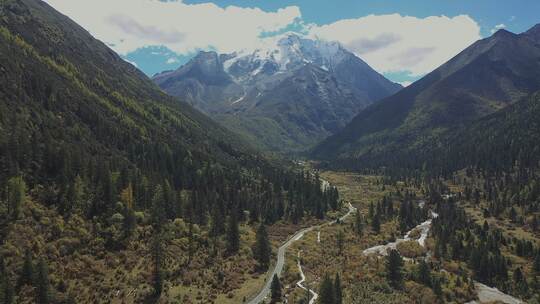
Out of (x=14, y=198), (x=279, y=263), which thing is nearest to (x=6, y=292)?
(x=14, y=198)

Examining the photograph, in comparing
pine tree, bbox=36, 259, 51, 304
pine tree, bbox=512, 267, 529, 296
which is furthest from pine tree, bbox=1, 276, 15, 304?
pine tree, bbox=512, 267, 529, 296

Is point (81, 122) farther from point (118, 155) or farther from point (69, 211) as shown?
point (69, 211)

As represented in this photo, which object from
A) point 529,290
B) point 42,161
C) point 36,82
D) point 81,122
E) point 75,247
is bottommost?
point 529,290

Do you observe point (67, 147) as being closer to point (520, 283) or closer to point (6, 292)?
point (6, 292)

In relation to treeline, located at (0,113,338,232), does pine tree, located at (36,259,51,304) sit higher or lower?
lower

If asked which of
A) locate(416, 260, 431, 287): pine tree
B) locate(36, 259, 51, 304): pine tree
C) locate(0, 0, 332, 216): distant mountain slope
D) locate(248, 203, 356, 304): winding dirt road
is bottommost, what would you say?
locate(248, 203, 356, 304): winding dirt road

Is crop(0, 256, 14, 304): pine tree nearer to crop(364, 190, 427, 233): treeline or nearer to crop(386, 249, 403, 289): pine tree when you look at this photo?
crop(386, 249, 403, 289): pine tree

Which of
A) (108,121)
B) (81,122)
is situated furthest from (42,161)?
(108,121)

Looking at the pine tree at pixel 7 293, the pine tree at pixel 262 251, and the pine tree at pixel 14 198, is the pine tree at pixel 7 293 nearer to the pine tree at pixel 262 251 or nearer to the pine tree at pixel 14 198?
the pine tree at pixel 14 198

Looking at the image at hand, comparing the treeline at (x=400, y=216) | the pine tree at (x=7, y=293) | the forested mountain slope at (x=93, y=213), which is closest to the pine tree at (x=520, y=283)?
the treeline at (x=400, y=216)
